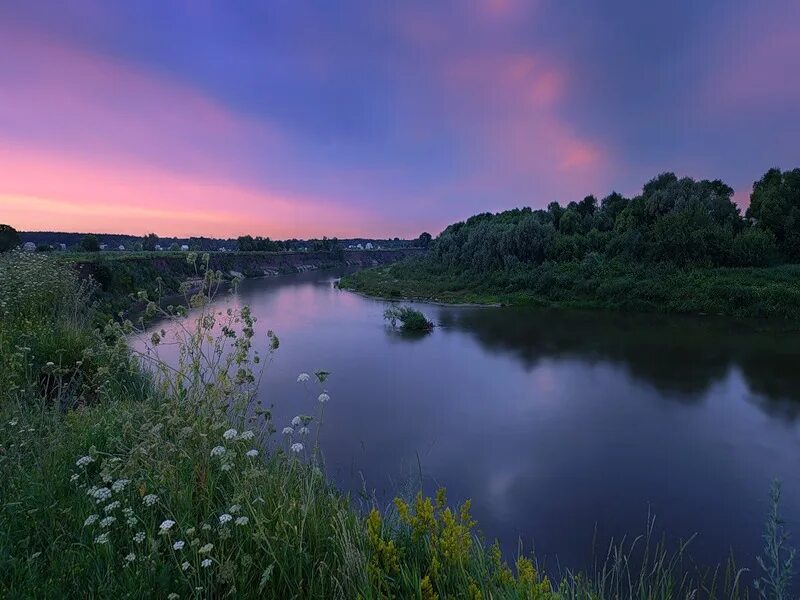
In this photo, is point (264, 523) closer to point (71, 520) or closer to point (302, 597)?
point (302, 597)

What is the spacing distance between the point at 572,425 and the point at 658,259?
955 inches

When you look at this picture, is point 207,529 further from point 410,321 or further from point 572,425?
point 410,321

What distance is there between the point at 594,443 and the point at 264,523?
8.19 m

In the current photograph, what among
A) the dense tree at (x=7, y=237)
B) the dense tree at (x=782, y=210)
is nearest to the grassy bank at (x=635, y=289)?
the dense tree at (x=782, y=210)

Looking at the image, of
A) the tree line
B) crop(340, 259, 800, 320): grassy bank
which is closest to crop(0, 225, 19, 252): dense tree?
crop(340, 259, 800, 320): grassy bank

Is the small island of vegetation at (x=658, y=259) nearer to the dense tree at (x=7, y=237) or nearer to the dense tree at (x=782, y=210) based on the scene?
the dense tree at (x=782, y=210)

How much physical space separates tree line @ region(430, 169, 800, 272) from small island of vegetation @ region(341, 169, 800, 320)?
72 millimetres

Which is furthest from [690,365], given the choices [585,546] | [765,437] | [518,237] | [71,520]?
[518,237]

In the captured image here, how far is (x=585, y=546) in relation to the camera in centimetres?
629

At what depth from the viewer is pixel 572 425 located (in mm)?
10461

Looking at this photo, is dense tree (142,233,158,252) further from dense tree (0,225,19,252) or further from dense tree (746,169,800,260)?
dense tree (746,169,800,260)

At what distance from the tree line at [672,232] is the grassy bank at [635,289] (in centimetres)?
159

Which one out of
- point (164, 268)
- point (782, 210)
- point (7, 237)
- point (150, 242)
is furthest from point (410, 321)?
point (150, 242)

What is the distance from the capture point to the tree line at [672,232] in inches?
1160
